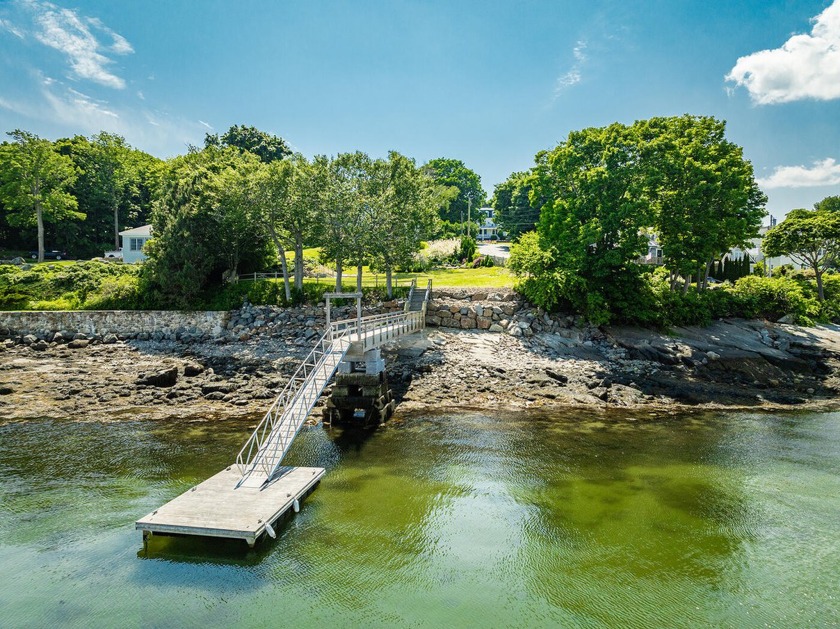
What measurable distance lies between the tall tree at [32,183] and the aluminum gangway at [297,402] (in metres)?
43.8

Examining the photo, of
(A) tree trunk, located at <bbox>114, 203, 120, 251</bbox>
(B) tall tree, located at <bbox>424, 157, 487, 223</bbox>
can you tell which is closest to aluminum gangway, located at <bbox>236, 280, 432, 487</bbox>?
(A) tree trunk, located at <bbox>114, 203, 120, 251</bbox>

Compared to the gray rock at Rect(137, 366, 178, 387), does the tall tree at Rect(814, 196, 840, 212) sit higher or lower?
higher

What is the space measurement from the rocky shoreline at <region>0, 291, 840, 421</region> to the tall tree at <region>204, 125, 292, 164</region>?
41.1 m

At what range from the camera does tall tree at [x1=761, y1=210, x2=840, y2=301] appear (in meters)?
37.9

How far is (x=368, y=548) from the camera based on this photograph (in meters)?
11.5

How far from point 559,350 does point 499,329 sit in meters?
4.29

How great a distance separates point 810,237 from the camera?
1513 inches

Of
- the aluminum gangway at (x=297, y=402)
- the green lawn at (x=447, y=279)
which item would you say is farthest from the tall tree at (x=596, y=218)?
the aluminum gangway at (x=297, y=402)

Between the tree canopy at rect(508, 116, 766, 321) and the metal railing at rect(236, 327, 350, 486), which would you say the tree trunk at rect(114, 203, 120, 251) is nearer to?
the tree canopy at rect(508, 116, 766, 321)

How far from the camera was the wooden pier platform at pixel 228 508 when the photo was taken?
11.0m

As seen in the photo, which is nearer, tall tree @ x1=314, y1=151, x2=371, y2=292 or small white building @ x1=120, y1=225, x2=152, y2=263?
tall tree @ x1=314, y1=151, x2=371, y2=292

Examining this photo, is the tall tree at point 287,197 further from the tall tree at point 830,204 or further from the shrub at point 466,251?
the tall tree at point 830,204

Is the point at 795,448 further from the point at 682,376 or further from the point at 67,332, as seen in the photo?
the point at 67,332

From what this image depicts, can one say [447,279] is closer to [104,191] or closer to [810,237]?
[810,237]
